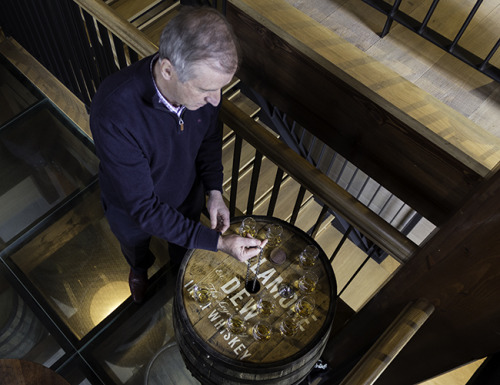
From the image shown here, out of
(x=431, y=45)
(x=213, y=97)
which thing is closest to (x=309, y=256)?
(x=213, y=97)

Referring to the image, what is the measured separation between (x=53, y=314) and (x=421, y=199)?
83.4 inches

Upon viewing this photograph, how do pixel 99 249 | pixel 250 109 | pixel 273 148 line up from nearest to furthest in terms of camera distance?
pixel 273 148 < pixel 99 249 < pixel 250 109

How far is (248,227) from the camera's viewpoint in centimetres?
199

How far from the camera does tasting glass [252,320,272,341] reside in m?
1.80

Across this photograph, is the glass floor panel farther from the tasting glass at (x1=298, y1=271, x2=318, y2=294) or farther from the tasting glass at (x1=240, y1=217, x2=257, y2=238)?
the tasting glass at (x1=298, y1=271, x2=318, y2=294)

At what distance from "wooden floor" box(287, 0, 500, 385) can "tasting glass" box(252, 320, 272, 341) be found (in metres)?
1.69

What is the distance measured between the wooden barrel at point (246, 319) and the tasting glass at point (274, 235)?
1.0 inches

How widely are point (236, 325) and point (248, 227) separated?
1.30ft

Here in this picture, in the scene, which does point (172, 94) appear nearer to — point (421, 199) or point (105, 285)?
point (421, 199)

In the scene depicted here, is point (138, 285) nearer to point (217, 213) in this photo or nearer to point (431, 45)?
point (217, 213)

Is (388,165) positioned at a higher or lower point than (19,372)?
higher

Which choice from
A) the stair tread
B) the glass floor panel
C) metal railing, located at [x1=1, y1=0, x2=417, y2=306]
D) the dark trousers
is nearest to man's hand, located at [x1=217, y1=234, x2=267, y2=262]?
metal railing, located at [x1=1, y1=0, x2=417, y2=306]

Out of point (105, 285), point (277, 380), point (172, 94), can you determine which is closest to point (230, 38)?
point (172, 94)

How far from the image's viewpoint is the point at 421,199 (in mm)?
2281
